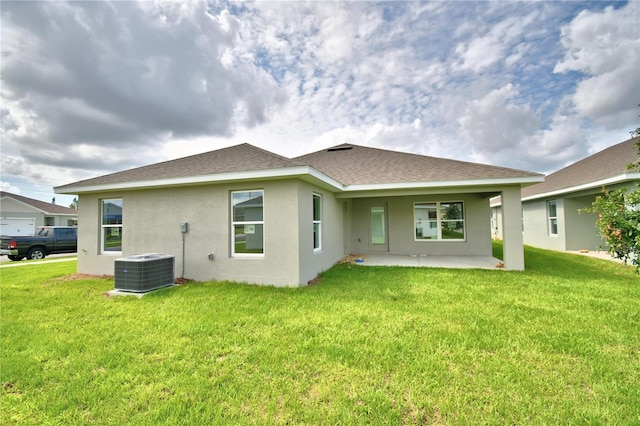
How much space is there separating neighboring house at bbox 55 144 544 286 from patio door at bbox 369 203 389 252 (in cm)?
176

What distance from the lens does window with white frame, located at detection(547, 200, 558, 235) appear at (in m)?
13.3

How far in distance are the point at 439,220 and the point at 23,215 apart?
34.5m

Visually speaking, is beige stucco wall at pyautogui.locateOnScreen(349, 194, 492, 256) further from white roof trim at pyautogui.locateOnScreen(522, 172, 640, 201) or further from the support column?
white roof trim at pyautogui.locateOnScreen(522, 172, 640, 201)

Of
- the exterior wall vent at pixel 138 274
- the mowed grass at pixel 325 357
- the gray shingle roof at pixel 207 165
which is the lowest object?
the mowed grass at pixel 325 357

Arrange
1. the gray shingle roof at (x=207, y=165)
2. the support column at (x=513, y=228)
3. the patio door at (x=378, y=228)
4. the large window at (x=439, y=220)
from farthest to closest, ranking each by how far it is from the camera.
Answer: the patio door at (x=378, y=228) → the large window at (x=439, y=220) → the support column at (x=513, y=228) → the gray shingle roof at (x=207, y=165)

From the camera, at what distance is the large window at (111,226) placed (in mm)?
8016

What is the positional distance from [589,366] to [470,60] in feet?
32.2

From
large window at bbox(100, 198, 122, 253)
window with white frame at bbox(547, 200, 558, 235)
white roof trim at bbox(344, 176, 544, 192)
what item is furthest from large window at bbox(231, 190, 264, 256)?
window with white frame at bbox(547, 200, 558, 235)

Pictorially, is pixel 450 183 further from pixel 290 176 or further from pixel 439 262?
pixel 290 176

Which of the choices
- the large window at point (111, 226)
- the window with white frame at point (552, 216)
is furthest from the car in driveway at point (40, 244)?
the window with white frame at point (552, 216)

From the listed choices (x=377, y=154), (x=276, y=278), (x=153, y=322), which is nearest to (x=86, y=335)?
(x=153, y=322)

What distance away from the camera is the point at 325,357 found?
3.08 m

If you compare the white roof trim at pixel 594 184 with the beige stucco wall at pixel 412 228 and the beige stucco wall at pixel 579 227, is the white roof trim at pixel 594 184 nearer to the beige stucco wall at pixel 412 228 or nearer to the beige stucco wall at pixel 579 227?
the beige stucco wall at pixel 579 227

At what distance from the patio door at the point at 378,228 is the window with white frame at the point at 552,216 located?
29.4 feet
